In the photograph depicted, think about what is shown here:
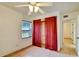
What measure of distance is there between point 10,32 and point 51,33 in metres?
1.31

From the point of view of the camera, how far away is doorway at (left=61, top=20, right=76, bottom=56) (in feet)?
9.45

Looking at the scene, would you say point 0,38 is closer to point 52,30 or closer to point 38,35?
point 38,35

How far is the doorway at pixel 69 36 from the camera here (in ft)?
9.45

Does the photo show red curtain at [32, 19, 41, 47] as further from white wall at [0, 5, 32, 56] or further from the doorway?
the doorway

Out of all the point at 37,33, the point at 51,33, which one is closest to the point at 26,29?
the point at 37,33

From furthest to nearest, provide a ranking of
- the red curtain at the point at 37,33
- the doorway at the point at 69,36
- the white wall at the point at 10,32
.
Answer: the red curtain at the point at 37,33 → the white wall at the point at 10,32 → the doorway at the point at 69,36

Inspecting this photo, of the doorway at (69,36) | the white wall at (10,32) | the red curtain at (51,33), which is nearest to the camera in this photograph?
the doorway at (69,36)

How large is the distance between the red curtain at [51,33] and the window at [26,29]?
651mm

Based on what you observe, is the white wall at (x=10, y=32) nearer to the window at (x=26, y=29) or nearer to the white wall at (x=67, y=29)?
the window at (x=26, y=29)

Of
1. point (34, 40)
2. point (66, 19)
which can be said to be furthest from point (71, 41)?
point (34, 40)

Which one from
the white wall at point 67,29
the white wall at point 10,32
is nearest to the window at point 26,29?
the white wall at point 10,32

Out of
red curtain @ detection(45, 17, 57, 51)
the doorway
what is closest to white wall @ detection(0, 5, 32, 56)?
red curtain @ detection(45, 17, 57, 51)

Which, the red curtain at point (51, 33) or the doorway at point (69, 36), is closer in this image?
the doorway at point (69, 36)

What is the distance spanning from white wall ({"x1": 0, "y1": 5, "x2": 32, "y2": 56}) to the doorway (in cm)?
105
